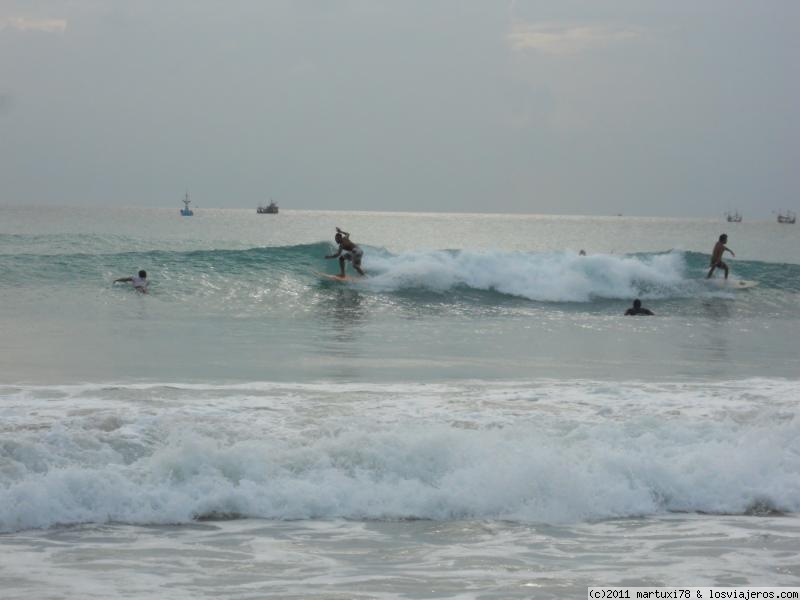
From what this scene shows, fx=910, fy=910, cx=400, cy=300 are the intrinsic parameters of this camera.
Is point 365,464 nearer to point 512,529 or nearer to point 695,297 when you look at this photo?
point 512,529

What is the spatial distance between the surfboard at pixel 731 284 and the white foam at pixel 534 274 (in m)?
1.05

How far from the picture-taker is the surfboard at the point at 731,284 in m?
28.8

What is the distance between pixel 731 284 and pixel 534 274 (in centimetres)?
643

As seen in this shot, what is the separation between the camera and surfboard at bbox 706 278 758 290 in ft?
94.5

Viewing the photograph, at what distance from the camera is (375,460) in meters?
8.15

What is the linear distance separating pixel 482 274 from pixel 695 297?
6.53 meters

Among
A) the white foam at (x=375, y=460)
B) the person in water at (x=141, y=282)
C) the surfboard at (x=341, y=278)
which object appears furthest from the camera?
the surfboard at (x=341, y=278)

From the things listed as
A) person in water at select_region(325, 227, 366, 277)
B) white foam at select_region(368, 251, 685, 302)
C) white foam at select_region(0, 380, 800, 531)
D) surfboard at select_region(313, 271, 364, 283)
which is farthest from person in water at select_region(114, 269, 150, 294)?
white foam at select_region(0, 380, 800, 531)

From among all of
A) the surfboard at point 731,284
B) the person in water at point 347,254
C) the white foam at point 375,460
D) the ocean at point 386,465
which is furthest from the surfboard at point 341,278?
the white foam at point 375,460

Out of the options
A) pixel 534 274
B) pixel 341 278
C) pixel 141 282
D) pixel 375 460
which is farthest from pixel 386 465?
pixel 534 274

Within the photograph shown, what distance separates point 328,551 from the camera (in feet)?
21.2

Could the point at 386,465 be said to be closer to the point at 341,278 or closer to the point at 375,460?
the point at 375,460

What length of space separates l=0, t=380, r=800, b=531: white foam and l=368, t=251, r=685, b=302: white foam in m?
16.5

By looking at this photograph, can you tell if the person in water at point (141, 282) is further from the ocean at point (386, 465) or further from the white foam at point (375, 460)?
the white foam at point (375, 460)
